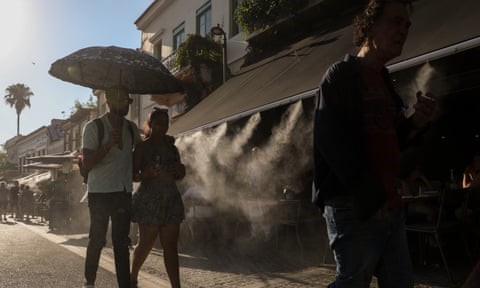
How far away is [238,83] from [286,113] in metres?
3.33

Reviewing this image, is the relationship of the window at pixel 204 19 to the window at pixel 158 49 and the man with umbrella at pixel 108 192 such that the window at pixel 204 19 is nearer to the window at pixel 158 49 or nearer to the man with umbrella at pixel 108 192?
the window at pixel 158 49

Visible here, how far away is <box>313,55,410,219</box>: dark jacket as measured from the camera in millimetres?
1840

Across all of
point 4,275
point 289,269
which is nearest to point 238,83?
point 289,269

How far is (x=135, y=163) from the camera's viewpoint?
3893mm

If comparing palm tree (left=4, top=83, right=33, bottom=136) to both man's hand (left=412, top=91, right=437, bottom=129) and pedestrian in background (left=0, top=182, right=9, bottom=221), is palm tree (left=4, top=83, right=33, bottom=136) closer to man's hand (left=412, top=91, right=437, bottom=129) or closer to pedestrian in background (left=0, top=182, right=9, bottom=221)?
pedestrian in background (left=0, top=182, right=9, bottom=221)

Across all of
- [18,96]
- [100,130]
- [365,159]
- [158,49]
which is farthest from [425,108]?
[18,96]

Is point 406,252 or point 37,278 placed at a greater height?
point 406,252

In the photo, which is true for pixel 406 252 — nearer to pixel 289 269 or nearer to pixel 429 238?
pixel 289 269

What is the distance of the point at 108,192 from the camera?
3.60 m

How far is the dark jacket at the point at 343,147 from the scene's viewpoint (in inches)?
72.4

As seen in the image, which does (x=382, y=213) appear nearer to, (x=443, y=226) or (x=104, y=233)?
(x=104, y=233)

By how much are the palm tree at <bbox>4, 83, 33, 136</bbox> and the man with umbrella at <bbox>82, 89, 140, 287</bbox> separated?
7138 cm

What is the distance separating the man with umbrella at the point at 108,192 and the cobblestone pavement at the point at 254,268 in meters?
1.49

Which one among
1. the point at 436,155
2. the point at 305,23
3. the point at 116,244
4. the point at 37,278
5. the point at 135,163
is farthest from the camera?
the point at 436,155
